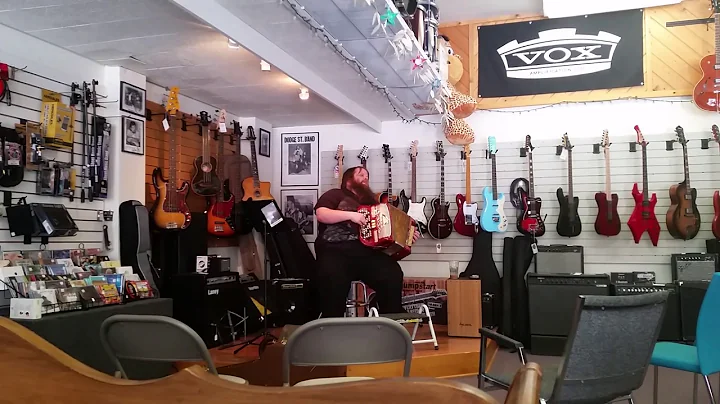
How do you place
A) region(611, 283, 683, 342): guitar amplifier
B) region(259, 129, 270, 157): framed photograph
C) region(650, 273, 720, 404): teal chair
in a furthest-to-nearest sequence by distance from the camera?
region(259, 129, 270, 157): framed photograph < region(611, 283, 683, 342): guitar amplifier < region(650, 273, 720, 404): teal chair

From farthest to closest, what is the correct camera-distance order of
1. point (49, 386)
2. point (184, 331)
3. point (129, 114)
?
point (129, 114)
point (184, 331)
point (49, 386)

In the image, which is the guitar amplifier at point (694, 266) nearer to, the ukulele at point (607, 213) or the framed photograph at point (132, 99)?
the ukulele at point (607, 213)

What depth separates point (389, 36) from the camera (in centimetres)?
400

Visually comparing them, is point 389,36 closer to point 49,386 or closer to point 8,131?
point 8,131

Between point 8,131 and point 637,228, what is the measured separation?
17.9 feet

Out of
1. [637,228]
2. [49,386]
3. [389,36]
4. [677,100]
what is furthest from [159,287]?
[677,100]

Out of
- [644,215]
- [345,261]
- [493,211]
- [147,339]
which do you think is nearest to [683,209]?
[644,215]

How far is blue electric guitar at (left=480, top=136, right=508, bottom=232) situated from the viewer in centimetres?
609

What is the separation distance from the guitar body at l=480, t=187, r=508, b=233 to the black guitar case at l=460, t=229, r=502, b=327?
14 centimetres

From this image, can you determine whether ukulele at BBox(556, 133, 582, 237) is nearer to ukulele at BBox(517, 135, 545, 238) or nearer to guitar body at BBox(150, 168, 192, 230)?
ukulele at BBox(517, 135, 545, 238)

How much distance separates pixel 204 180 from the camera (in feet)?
18.3

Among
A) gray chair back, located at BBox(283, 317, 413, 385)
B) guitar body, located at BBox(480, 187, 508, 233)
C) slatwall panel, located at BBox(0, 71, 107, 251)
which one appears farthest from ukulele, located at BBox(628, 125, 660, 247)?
slatwall panel, located at BBox(0, 71, 107, 251)

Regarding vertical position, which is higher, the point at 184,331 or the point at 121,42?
the point at 121,42

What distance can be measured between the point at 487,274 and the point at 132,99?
3796 mm
